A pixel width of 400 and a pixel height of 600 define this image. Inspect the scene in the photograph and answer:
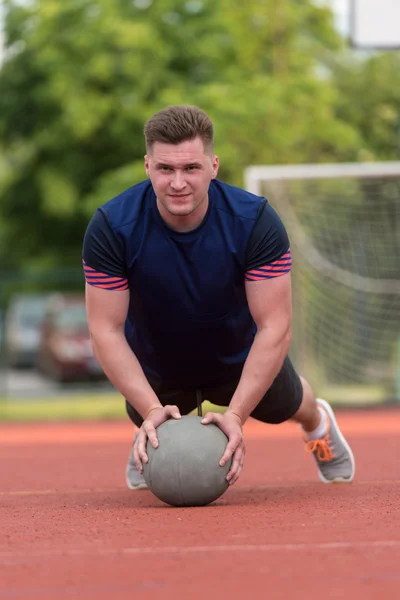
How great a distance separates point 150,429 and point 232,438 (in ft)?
1.25

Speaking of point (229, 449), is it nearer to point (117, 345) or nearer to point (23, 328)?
point (117, 345)

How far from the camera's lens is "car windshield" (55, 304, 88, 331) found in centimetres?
2248

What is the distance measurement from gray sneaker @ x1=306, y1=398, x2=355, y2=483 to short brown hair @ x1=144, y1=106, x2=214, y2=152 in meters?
2.13

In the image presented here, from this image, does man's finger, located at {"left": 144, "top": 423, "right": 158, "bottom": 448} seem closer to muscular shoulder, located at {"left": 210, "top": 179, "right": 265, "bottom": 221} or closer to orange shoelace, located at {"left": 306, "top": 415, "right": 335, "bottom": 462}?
muscular shoulder, located at {"left": 210, "top": 179, "right": 265, "bottom": 221}

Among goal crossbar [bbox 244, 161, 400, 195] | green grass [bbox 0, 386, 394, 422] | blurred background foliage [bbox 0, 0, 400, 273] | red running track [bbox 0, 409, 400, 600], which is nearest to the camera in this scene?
red running track [bbox 0, 409, 400, 600]

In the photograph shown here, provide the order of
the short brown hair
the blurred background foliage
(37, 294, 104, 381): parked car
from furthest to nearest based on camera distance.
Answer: the blurred background foliage, (37, 294, 104, 381): parked car, the short brown hair

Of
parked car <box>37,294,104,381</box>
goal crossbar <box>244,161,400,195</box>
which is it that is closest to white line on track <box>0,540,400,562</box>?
goal crossbar <box>244,161,400,195</box>

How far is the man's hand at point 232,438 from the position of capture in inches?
229

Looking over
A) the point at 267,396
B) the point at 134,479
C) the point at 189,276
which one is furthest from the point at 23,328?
the point at 189,276

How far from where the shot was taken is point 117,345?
20.0 feet

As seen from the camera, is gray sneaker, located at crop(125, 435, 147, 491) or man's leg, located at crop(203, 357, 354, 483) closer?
man's leg, located at crop(203, 357, 354, 483)

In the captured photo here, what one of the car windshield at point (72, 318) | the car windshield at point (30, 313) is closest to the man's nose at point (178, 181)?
the car windshield at point (72, 318)

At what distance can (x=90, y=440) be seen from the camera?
13141 millimetres

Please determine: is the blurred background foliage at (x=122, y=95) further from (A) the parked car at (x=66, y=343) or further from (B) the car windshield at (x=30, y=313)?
(A) the parked car at (x=66, y=343)
